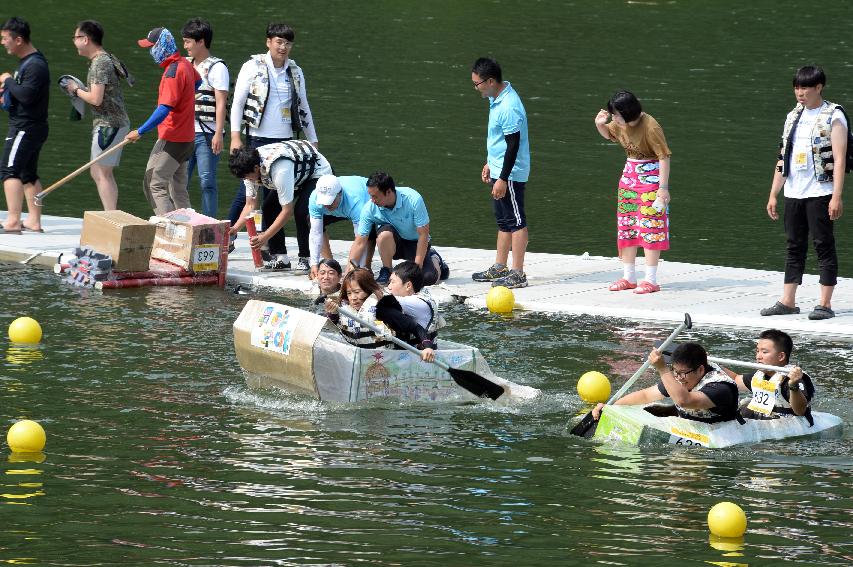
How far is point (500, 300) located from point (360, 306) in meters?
2.85

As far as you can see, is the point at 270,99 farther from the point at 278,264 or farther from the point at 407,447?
the point at 407,447

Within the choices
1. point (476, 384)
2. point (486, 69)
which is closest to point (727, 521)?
point (476, 384)

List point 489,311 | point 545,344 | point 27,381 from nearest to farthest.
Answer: point 27,381 → point 545,344 → point 489,311

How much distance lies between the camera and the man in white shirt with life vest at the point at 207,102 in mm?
15992

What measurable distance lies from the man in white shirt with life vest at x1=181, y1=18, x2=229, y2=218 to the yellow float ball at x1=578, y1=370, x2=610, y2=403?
19.9 ft

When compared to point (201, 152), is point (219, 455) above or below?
below

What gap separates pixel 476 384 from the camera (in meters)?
11.0

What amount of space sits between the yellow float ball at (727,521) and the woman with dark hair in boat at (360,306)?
3.28 metres

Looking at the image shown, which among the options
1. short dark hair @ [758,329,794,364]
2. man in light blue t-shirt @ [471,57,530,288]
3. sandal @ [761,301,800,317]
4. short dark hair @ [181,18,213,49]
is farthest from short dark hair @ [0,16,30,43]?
short dark hair @ [758,329,794,364]

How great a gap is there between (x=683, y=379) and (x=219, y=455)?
3.08m

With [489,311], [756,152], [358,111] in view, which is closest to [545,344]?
[489,311]

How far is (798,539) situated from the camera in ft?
27.8

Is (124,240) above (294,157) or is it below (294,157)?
below

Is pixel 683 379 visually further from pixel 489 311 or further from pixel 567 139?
pixel 567 139
